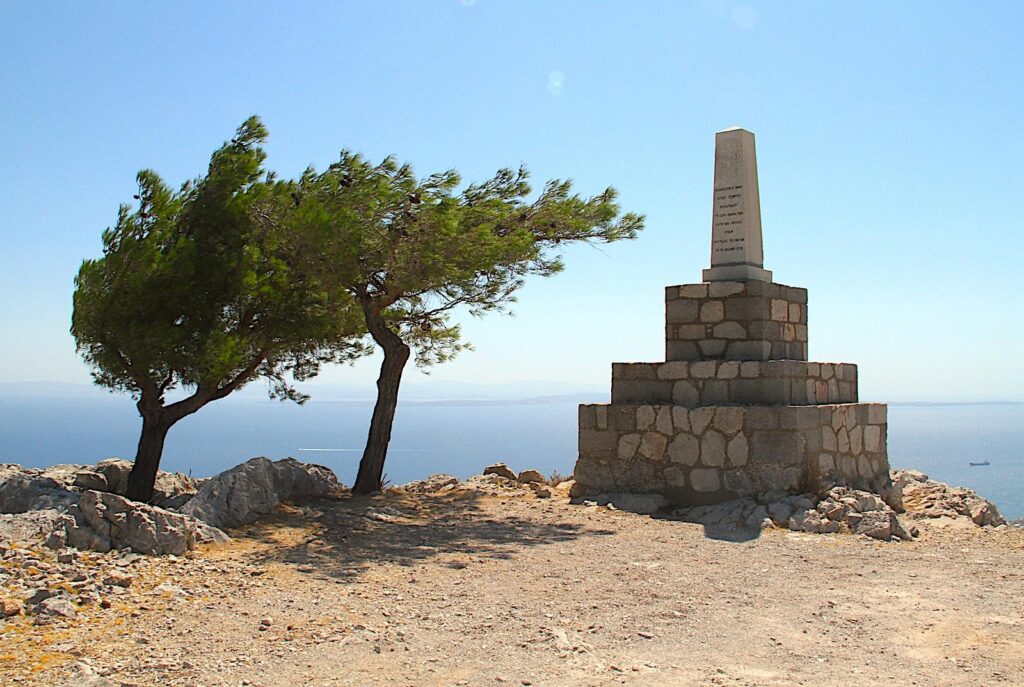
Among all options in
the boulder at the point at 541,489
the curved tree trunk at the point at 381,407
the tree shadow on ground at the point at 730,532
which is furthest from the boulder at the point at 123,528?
the boulder at the point at 541,489

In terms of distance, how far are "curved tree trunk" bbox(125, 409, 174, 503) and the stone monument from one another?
15.5 ft

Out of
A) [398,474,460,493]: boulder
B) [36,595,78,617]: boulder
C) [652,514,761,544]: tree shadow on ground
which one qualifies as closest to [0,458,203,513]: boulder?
[398,474,460,493]: boulder

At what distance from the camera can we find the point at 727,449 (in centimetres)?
961

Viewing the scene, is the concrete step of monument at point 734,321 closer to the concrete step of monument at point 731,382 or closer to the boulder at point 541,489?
the concrete step of monument at point 731,382

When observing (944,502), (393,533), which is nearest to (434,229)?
(393,533)

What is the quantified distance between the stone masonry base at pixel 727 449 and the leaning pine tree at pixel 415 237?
6.70 feet

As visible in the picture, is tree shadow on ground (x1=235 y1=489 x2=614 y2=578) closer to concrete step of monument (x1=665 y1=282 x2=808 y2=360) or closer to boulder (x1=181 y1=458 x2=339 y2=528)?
boulder (x1=181 y1=458 x2=339 y2=528)

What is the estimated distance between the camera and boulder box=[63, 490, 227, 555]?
668cm

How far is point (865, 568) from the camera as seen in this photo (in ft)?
22.1

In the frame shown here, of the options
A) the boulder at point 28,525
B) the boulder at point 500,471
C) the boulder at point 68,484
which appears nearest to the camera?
the boulder at point 28,525

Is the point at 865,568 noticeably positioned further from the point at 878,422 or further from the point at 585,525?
the point at 878,422

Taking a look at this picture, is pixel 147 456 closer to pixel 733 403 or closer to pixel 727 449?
pixel 727 449

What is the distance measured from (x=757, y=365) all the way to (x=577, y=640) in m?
5.65

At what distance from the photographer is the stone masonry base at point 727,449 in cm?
940
